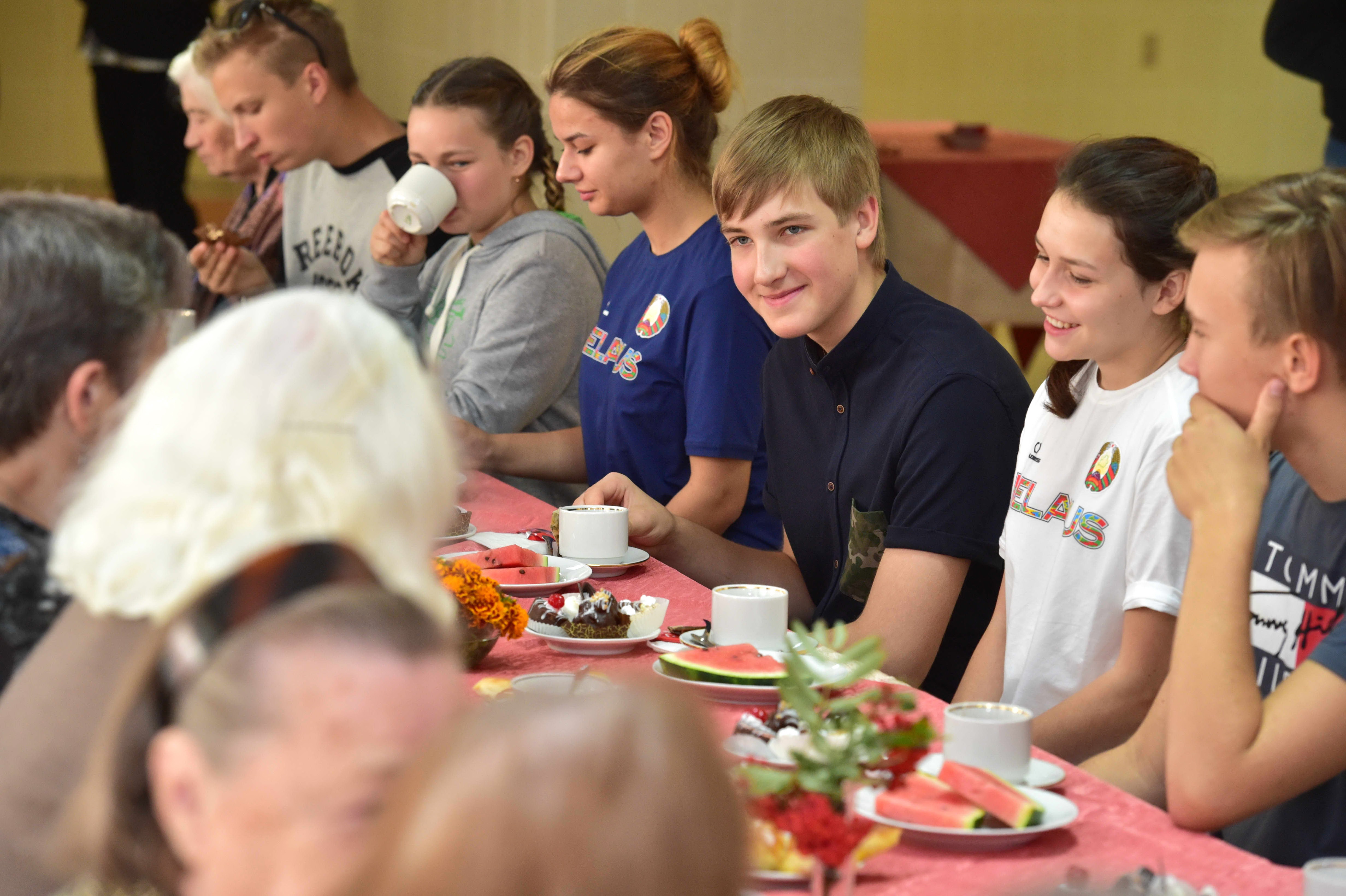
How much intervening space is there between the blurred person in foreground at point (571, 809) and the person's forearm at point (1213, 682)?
0.95 m

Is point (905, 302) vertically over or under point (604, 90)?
under

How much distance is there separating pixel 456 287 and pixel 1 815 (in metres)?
2.33

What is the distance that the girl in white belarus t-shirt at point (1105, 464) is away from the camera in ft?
5.64

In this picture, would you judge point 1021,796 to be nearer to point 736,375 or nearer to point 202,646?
point 202,646

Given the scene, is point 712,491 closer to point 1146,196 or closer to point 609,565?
point 609,565

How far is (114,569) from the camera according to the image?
2.44 feet

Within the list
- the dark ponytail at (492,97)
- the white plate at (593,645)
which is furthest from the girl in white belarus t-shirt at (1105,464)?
the dark ponytail at (492,97)

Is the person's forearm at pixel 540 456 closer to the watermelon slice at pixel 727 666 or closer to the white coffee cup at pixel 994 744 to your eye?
the watermelon slice at pixel 727 666

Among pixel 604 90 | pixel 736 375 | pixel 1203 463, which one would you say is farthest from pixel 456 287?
pixel 1203 463

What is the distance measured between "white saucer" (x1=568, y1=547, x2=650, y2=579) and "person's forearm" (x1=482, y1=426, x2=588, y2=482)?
78 cm

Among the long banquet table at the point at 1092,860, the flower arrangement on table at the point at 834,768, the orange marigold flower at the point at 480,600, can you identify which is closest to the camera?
the flower arrangement on table at the point at 834,768

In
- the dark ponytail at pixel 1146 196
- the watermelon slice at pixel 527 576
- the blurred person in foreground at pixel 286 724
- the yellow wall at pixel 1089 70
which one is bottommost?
the watermelon slice at pixel 527 576

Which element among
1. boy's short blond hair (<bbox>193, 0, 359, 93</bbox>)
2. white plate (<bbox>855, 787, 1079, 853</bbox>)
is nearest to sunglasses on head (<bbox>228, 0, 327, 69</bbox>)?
boy's short blond hair (<bbox>193, 0, 359, 93</bbox>)

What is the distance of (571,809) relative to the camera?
1.39 ft
